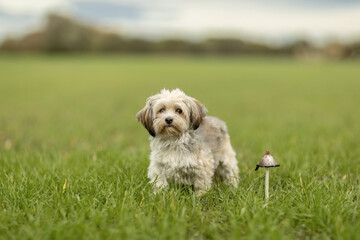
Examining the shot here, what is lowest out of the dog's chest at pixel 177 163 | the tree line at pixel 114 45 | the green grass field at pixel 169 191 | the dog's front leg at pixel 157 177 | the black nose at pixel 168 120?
the green grass field at pixel 169 191

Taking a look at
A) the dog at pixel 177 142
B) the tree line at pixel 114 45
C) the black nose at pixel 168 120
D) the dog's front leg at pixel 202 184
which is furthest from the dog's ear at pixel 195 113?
the tree line at pixel 114 45

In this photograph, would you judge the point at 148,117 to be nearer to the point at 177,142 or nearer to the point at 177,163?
the point at 177,142

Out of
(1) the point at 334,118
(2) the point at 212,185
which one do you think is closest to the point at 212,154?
(2) the point at 212,185

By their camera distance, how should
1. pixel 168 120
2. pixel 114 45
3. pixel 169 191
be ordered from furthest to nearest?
pixel 114 45 → pixel 169 191 → pixel 168 120

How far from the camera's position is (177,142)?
4.24 m

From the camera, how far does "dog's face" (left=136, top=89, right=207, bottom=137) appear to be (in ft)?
13.5

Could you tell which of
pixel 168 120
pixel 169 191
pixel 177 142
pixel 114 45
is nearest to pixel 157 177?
pixel 169 191

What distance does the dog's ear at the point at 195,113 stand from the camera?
4.24m

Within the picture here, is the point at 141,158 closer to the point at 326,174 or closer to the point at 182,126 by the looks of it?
the point at 182,126

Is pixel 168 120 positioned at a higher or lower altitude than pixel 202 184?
higher

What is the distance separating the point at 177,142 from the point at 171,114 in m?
0.37

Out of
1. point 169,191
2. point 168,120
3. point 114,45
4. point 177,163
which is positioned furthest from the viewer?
point 114,45

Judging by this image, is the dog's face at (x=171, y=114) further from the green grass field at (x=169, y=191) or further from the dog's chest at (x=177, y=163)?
the green grass field at (x=169, y=191)

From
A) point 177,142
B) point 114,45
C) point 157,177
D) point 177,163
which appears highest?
point 114,45
